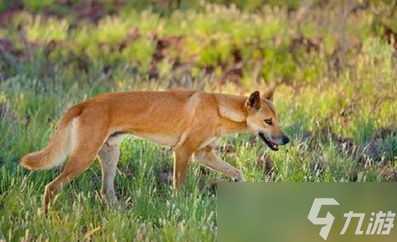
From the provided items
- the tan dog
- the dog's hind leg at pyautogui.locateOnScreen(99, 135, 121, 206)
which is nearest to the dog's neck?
the tan dog

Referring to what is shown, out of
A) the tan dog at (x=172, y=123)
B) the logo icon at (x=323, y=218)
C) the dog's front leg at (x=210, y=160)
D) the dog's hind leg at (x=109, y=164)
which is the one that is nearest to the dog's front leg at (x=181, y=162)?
the tan dog at (x=172, y=123)

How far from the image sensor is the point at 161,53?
20.1 ft

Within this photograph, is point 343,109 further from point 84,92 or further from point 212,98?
point 84,92

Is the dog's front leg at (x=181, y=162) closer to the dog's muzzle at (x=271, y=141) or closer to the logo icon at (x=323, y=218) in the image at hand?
the dog's muzzle at (x=271, y=141)

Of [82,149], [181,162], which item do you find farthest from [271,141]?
[82,149]

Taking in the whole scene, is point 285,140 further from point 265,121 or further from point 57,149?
point 57,149

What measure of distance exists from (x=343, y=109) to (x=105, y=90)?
123cm

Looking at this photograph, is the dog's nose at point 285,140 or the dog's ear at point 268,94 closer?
the dog's nose at point 285,140

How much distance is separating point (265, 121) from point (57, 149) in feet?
3.19

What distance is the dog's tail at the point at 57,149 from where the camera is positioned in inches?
191

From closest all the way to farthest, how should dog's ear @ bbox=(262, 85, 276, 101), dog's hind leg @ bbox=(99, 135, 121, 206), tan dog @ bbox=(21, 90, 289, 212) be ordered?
tan dog @ bbox=(21, 90, 289, 212)
dog's hind leg @ bbox=(99, 135, 121, 206)
dog's ear @ bbox=(262, 85, 276, 101)

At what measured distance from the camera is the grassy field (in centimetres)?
478

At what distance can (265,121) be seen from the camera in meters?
5.07

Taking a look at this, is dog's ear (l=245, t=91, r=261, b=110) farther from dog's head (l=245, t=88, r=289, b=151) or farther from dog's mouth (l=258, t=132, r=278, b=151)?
dog's mouth (l=258, t=132, r=278, b=151)
